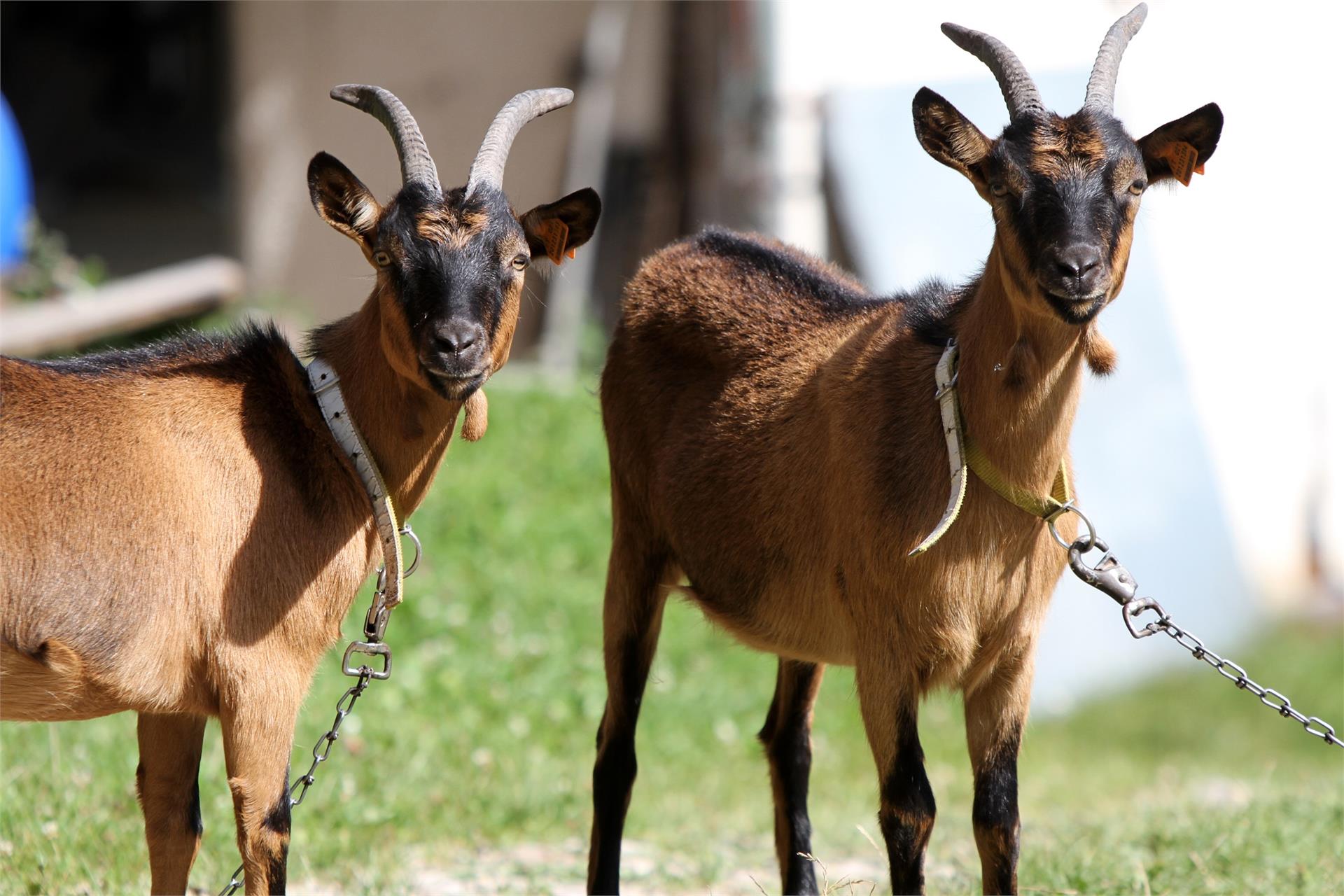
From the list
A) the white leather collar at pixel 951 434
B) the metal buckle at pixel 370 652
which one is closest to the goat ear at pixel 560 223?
the white leather collar at pixel 951 434

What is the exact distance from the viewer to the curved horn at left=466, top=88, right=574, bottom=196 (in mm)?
3930

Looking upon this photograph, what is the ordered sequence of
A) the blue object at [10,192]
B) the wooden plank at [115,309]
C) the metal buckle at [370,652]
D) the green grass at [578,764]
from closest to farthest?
the metal buckle at [370,652], the green grass at [578,764], the blue object at [10,192], the wooden plank at [115,309]


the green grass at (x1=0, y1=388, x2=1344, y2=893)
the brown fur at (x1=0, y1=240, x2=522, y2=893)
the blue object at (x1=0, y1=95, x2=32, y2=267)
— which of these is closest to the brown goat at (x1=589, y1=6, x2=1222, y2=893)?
the green grass at (x1=0, y1=388, x2=1344, y2=893)

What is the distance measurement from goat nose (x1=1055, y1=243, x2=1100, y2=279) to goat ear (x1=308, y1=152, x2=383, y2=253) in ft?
5.79

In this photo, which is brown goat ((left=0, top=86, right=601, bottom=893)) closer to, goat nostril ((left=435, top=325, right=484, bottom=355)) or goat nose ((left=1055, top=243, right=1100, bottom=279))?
goat nostril ((left=435, top=325, right=484, bottom=355))

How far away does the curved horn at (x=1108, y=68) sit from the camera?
378cm

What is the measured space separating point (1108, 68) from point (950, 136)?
1.51ft

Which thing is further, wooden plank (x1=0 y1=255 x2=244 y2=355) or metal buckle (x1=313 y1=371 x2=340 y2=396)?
wooden plank (x1=0 y1=255 x2=244 y2=355)

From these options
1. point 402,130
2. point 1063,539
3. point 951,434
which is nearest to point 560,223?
point 402,130

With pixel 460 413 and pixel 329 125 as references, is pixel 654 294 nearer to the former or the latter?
pixel 460 413

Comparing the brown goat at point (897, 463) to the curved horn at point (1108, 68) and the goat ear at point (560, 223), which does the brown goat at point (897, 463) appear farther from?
the goat ear at point (560, 223)

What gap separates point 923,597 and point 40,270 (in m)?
7.74

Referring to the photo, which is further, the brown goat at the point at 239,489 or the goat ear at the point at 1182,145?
the goat ear at the point at 1182,145

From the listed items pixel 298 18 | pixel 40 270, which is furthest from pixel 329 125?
pixel 40 270
